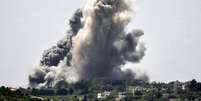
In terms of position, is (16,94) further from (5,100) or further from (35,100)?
(5,100)

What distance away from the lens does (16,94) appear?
172125mm

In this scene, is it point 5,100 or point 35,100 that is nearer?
point 5,100

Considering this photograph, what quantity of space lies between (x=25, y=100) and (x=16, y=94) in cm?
1054

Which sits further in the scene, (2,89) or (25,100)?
(2,89)

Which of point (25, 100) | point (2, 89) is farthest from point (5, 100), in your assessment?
point (2, 89)

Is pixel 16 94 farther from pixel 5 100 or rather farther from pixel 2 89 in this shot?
pixel 5 100

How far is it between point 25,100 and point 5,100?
28.2ft

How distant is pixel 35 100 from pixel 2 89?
35.9 ft

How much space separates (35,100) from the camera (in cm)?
16662

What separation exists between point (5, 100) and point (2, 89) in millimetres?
20381

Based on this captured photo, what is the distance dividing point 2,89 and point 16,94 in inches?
154

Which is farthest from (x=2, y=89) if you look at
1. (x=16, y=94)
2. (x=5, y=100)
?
(x=5, y=100)

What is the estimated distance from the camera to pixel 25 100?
531 feet

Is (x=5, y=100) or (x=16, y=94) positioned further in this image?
(x=16, y=94)
